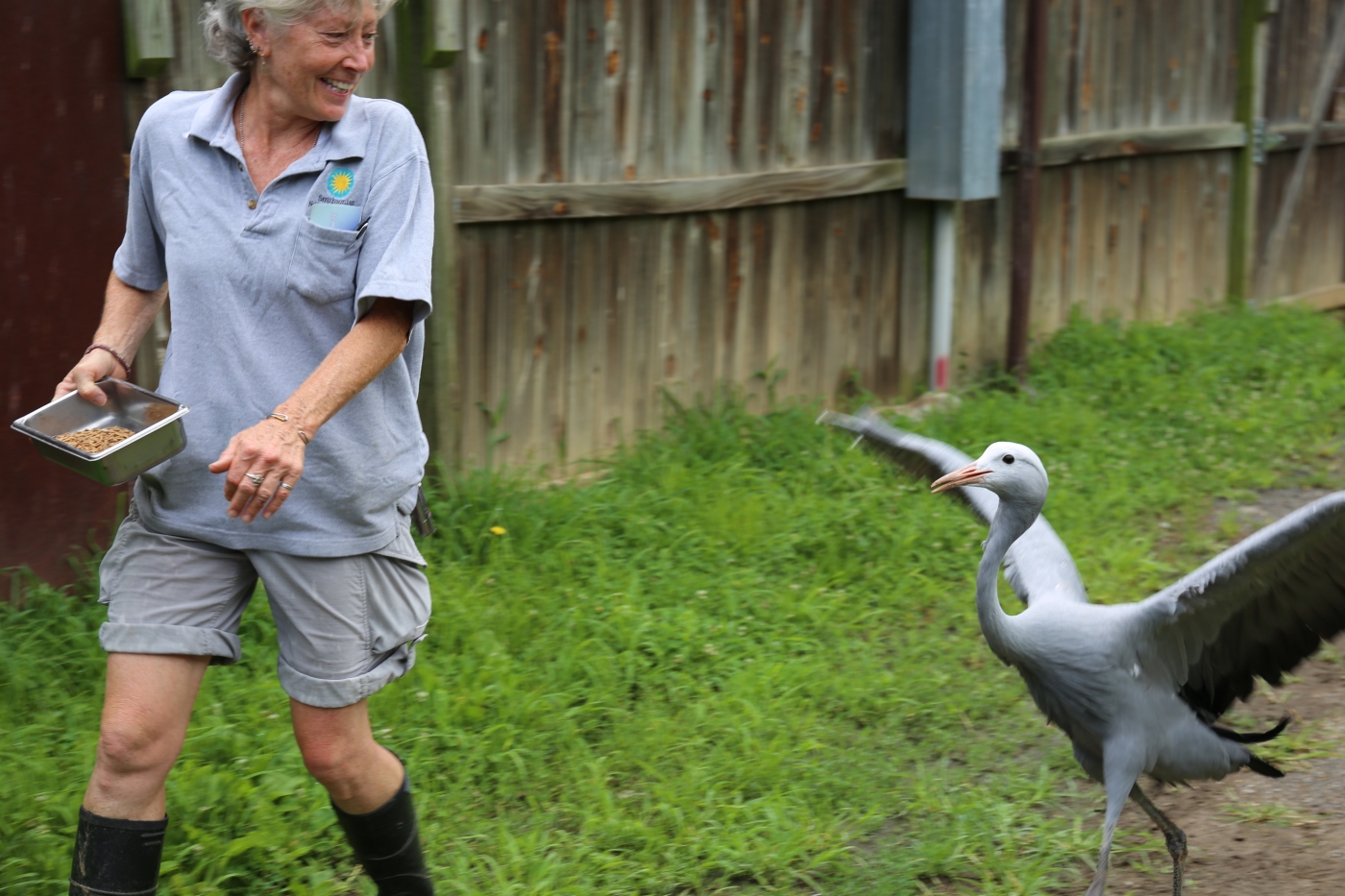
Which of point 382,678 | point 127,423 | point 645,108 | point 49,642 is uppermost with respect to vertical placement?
point 645,108

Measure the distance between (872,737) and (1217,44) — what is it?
6.36m

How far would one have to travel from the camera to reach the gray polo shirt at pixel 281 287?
2.44m

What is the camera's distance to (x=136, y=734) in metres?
2.44

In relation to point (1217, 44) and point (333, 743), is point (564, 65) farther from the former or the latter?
point (1217, 44)

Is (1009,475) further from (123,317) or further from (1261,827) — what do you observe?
(123,317)

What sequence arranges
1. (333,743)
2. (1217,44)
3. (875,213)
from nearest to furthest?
(333,743)
(875,213)
(1217,44)

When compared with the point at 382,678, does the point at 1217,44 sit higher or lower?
higher

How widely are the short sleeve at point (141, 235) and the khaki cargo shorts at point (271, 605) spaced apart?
474mm

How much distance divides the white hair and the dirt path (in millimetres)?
2615

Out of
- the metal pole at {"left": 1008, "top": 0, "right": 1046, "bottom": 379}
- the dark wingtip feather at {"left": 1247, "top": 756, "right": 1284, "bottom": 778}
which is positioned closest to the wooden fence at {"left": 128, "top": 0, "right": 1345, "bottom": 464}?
the metal pole at {"left": 1008, "top": 0, "right": 1046, "bottom": 379}

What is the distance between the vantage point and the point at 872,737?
13.2 ft

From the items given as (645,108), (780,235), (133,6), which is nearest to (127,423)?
(133,6)

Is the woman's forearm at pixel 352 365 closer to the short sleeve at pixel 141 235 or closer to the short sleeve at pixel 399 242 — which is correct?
the short sleeve at pixel 399 242

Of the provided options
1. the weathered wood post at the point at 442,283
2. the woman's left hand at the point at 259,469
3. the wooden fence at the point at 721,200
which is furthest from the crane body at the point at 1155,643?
the wooden fence at the point at 721,200
